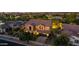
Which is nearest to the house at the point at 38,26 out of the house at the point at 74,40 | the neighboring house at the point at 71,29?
the neighboring house at the point at 71,29

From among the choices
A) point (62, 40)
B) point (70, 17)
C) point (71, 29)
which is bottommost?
point (62, 40)

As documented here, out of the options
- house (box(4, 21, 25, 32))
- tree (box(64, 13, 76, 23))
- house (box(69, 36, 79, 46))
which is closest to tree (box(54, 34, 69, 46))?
house (box(69, 36, 79, 46))

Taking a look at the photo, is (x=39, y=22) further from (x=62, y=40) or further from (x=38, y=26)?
(x=62, y=40)

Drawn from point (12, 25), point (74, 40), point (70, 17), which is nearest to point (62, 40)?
point (74, 40)

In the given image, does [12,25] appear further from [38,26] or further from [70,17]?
[70,17]

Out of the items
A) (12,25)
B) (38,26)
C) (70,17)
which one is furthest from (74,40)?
(12,25)

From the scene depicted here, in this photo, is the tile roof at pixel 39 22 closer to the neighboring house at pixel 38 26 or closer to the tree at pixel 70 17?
the neighboring house at pixel 38 26

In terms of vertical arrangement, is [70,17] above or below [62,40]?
above
